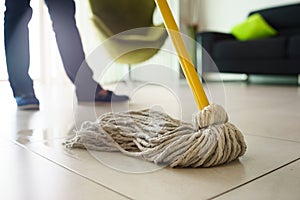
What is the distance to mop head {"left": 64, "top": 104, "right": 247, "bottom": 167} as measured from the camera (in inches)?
20.9

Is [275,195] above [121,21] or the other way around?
the other way around

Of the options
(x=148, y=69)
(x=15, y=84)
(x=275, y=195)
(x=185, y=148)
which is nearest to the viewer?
(x=275, y=195)

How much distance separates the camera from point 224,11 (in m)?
4.07

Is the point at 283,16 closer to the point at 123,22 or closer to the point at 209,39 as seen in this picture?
the point at 209,39

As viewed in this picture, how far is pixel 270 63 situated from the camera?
116 inches

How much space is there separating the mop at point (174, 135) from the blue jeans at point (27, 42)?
48cm

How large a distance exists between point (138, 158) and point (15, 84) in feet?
2.91

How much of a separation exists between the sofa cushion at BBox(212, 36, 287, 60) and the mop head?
98.5 inches

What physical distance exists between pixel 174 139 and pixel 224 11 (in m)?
3.79

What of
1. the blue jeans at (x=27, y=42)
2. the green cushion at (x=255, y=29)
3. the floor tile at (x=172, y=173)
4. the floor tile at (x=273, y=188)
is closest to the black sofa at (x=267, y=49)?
the green cushion at (x=255, y=29)

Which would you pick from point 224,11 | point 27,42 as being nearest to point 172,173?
point 27,42

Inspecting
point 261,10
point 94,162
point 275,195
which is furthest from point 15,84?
point 261,10

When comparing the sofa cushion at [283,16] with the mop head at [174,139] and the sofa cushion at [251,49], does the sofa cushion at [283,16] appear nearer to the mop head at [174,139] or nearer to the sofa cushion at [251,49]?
the sofa cushion at [251,49]

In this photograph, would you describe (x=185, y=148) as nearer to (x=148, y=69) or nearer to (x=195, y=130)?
(x=195, y=130)
